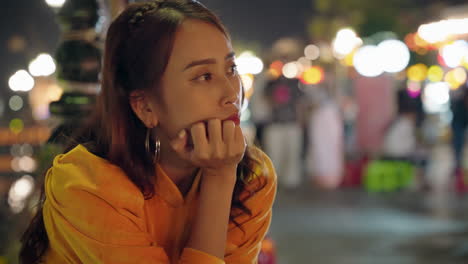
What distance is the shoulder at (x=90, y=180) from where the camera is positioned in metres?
1.49

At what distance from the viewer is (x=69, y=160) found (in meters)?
1.57

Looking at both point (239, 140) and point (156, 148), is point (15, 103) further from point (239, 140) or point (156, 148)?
point (239, 140)

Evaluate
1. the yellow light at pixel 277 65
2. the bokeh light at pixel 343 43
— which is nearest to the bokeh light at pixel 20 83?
the yellow light at pixel 277 65

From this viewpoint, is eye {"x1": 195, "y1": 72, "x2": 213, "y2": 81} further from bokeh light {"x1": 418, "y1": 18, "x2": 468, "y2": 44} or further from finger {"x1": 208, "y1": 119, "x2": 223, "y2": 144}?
bokeh light {"x1": 418, "y1": 18, "x2": 468, "y2": 44}

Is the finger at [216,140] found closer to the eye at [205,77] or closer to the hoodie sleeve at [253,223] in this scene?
the eye at [205,77]

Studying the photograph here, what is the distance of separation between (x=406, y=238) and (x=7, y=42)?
1925cm

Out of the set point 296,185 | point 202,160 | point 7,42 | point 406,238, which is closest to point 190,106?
point 202,160

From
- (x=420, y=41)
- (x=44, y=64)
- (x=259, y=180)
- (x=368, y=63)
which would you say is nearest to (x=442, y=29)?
(x=420, y=41)

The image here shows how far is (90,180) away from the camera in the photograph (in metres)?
1.50

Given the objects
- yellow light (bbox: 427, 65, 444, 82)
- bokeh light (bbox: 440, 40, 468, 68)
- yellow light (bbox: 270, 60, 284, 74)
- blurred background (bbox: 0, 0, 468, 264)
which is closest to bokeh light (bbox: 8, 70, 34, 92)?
blurred background (bbox: 0, 0, 468, 264)

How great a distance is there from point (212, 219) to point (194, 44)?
0.47 m

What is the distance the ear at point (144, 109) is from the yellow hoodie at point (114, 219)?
14cm

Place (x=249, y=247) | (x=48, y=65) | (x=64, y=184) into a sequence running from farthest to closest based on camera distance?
(x=48, y=65) → (x=249, y=247) → (x=64, y=184)

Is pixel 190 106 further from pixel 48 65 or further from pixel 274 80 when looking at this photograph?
pixel 274 80
